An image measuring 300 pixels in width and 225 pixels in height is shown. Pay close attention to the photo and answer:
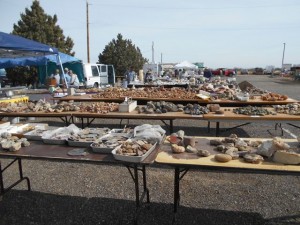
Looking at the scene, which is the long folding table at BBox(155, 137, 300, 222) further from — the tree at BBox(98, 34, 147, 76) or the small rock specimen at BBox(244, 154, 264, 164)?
the tree at BBox(98, 34, 147, 76)

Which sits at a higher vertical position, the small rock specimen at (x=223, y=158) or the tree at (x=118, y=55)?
the tree at (x=118, y=55)

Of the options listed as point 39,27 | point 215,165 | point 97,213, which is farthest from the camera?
point 39,27

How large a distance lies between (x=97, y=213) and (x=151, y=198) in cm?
71

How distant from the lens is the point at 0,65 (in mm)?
16016

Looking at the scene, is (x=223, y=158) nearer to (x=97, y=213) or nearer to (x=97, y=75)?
(x=97, y=213)

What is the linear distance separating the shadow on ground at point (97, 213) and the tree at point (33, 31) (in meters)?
19.1

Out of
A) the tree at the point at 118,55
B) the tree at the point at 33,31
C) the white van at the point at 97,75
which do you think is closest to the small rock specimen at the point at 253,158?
the white van at the point at 97,75

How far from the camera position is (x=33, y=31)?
21.2 metres

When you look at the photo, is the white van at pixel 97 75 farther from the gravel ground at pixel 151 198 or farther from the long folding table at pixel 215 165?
the long folding table at pixel 215 165

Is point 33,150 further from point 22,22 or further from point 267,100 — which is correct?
point 22,22

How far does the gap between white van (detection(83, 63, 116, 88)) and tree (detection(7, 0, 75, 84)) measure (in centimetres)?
433

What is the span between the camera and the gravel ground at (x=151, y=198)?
3.15m

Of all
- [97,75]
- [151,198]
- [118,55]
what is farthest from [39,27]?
[151,198]

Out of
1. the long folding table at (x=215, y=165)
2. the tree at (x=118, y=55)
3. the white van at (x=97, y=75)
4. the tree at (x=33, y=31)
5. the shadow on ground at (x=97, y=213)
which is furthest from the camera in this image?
the tree at (x=118, y=55)
